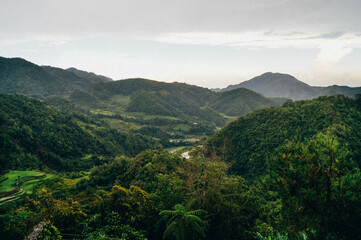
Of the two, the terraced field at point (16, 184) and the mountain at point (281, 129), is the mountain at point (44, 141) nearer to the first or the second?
the terraced field at point (16, 184)

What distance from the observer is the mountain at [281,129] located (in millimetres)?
50638

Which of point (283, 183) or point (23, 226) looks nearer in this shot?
point (283, 183)

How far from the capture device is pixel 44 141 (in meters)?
89.3

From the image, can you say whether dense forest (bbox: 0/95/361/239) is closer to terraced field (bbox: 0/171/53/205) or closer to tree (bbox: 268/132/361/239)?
tree (bbox: 268/132/361/239)

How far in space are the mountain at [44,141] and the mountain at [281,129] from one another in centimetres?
6271

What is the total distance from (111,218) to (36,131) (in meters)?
98.3

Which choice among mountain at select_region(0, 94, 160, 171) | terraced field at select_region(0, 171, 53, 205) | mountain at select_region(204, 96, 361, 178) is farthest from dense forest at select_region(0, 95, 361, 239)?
mountain at select_region(0, 94, 160, 171)

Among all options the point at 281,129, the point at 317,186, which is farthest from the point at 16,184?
the point at 281,129

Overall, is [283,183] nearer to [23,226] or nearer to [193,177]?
[193,177]

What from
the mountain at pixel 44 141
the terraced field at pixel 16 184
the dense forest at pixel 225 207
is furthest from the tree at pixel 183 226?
the mountain at pixel 44 141

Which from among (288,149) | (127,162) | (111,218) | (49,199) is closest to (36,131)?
(127,162)

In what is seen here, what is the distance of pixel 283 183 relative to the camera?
1177 cm

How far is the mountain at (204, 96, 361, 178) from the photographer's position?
5064cm

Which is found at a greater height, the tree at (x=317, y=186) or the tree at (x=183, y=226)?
the tree at (x=317, y=186)
